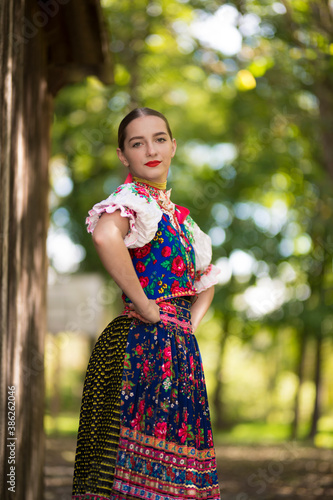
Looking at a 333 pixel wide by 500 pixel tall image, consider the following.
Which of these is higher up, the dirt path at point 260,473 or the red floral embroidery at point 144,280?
the dirt path at point 260,473

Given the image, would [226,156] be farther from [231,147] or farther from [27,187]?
[27,187]

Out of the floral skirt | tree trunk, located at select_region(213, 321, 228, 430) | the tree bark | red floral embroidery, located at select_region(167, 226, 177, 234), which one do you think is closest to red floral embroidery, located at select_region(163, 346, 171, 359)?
the floral skirt

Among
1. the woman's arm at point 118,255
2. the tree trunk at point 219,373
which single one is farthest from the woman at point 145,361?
the tree trunk at point 219,373

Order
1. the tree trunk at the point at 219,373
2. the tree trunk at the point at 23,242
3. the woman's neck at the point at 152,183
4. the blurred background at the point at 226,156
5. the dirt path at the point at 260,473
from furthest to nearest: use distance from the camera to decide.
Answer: the tree trunk at the point at 219,373 < the blurred background at the point at 226,156 < the dirt path at the point at 260,473 < the tree trunk at the point at 23,242 < the woman's neck at the point at 152,183

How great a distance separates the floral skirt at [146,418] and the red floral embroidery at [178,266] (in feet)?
0.38

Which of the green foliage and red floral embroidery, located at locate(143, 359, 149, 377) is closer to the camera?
red floral embroidery, located at locate(143, 359, 149, 377)

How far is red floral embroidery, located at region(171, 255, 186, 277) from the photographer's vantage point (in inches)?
101

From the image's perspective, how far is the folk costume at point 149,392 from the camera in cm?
237

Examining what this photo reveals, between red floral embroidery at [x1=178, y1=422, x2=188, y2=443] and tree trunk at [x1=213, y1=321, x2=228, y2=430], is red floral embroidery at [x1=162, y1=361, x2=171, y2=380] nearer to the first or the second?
red floral embroidery at [x1=178, y1=422, x2=188, y2=443]

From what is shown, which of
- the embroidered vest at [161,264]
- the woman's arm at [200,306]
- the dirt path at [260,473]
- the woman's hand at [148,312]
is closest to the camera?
the woman's hand at [148,312]

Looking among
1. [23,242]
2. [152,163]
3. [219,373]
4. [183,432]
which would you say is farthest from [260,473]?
[219,373]

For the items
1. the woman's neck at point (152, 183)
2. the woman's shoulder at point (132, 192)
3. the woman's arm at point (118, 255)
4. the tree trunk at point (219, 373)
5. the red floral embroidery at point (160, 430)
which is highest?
the tree trunk at point (219, 373)

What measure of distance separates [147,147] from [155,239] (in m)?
0.37

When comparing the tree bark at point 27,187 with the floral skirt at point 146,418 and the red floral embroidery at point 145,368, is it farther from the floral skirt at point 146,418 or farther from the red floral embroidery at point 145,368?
the red floral embroidery at point 145,368
